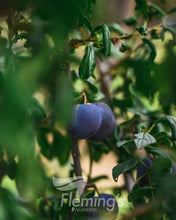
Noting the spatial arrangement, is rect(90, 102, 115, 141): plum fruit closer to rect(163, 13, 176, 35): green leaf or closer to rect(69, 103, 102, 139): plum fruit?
rect(69, 103, 102, 139): plum fruit

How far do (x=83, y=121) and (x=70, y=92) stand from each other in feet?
1.09

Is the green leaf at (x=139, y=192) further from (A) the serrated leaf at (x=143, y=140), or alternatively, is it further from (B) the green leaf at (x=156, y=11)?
(B) the green leaf at (x=156, y=11)

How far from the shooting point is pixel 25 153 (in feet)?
0.88

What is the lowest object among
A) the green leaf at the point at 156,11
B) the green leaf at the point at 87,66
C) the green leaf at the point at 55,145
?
the green leaf at the point at 55,145

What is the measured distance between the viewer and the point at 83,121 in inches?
33.4

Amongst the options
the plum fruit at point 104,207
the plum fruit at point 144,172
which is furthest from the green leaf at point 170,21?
the plum fruit at point 104,207

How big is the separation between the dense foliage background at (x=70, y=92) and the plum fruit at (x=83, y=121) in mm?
29

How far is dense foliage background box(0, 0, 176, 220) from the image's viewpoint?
0.89ft

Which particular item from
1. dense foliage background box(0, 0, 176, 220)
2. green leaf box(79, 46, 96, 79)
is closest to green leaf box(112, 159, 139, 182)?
dense foliage background box(0, 0, 176, 220)

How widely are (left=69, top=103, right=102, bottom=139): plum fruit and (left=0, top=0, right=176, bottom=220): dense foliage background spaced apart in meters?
0.03

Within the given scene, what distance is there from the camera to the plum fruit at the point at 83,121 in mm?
837

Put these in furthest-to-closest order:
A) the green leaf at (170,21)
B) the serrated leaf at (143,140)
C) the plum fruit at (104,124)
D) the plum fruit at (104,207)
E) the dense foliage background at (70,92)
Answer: the green leaf at (170,21) → the plum fruit at (104,124) → the plum fruit at (104,207) → the serrated leaf at (143,140) → the dense foliage background at (70,92)

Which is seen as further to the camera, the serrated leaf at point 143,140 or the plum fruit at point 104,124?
the plum fruit at point 104,124

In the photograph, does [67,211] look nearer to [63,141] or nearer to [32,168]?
[63,141]
